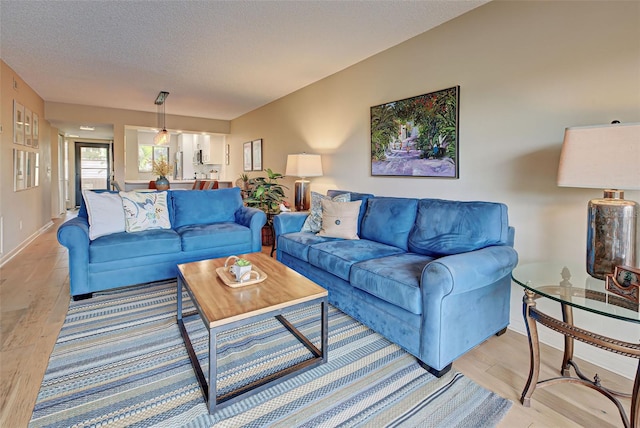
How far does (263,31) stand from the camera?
2.95m

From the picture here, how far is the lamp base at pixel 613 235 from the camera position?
60.6 inches

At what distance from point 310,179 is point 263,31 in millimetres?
2204

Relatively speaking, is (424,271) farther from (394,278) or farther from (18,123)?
(18,123)

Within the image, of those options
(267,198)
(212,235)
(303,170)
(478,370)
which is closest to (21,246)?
(212,235)

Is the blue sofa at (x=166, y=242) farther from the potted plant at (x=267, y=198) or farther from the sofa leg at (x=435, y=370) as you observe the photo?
the sofa leg at (x=435, y=370)

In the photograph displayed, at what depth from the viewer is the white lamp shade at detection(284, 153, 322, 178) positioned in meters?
4.21

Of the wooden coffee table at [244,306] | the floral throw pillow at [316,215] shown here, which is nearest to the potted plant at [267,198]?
the floral throw pillow at [316,215]

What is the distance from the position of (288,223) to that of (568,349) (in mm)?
2410

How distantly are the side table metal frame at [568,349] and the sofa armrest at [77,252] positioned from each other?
124 inches

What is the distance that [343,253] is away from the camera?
2482 millimetres

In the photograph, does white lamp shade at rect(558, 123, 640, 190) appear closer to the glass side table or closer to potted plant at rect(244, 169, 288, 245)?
the glass side table

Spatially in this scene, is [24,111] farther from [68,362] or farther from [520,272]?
[520,272]

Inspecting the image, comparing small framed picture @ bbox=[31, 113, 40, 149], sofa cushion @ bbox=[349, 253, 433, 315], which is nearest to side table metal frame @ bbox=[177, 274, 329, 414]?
sofa cushion @ bbox=[349, 253, 433, 315]

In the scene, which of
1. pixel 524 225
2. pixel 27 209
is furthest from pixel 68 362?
pixel 27 209
